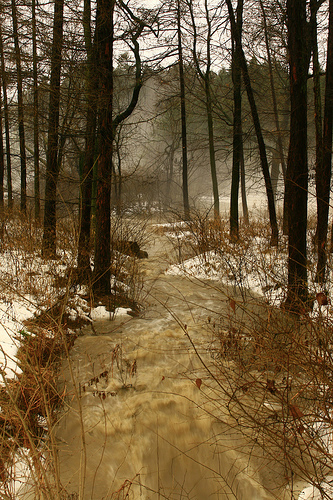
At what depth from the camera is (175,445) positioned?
2975 mm

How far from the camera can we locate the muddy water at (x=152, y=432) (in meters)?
2.55

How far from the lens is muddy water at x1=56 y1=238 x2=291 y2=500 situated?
2549 millimetres

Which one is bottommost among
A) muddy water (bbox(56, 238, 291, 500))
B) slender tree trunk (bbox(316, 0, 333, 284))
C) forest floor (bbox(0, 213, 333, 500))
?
muddy water (bbox(56, 238, 291, 500))

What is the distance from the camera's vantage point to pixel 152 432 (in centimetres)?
309

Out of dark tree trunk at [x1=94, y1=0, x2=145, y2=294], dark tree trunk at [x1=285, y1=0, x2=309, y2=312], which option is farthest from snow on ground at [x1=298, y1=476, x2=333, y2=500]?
dark tree trunk at [x1=94, y1=0, x2=145, y2=294]

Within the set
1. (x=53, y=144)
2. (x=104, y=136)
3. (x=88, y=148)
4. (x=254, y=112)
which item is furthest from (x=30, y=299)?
(x=254, y=112)

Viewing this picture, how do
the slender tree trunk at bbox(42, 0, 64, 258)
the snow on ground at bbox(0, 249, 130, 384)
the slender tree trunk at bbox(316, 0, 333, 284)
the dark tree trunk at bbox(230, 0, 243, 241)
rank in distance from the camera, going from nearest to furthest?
the snow on ground at bbox(0, 249, 130, 384), the slender tree trunk at bbox(316, 0, 333, 284), the slender tree trunk at bbox(42, 0, 64, 258), the dark tree trunk at bbox(230, 0, 243, 241)

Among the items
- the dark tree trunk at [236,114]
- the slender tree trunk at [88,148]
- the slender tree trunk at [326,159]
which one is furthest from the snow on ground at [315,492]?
the dark tree trunk at [236,114]

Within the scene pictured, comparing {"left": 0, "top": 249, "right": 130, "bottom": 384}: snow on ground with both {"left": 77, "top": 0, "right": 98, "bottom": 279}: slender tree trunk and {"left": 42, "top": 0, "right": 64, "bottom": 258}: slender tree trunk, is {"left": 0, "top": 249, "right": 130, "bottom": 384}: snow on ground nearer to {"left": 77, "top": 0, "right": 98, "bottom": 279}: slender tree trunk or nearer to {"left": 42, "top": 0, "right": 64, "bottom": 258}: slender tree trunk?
{"left": 77, "top": 0, "right": 98, "bottom": 279}: slender tree trunk

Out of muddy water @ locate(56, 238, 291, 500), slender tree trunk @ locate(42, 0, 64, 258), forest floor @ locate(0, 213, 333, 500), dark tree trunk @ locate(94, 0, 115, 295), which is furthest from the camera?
slender tree trunk @ locate(42, 0, 64, 258)

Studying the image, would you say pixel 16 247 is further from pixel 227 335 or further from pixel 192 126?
pixel 192 126

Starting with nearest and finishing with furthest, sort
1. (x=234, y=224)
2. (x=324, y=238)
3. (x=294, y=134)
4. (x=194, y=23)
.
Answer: (x=294, y=134), (x=324, y=238), (x=234, y=224), (x=194, y=23)

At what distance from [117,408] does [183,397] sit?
0.65 m

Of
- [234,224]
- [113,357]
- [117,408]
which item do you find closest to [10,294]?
[113,357]
